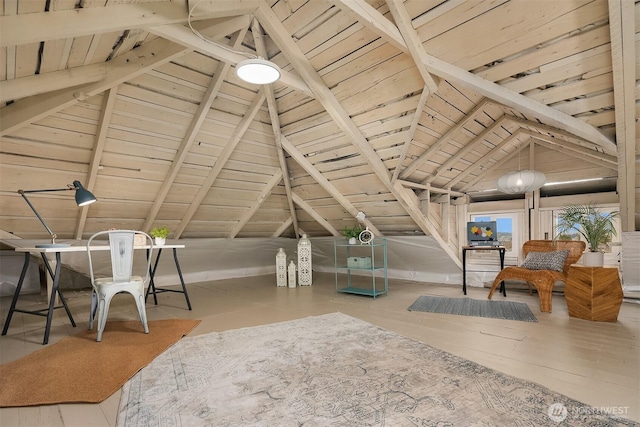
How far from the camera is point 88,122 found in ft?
10.1

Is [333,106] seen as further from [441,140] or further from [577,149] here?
[577,149]

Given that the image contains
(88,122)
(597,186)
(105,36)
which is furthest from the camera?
(597,186)

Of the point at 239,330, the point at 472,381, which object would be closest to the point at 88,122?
the point at 239,330

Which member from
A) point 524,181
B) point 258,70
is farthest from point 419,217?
point 258,70

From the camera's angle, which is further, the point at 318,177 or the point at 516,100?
the point at 318,177

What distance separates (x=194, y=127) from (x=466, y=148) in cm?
324

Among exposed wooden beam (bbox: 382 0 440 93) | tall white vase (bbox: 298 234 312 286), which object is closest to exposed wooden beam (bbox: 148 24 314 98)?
exposed wooden beam (bbox: 382 0 440 93)

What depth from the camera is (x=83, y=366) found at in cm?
198

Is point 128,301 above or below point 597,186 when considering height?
below

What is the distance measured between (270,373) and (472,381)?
1119 millimetres

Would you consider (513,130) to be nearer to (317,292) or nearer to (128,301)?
(317,292)

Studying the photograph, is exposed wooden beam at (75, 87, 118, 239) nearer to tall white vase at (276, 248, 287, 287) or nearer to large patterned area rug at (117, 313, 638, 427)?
large patterned area rug at (117, 313, 638, 427)

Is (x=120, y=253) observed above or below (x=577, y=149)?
below

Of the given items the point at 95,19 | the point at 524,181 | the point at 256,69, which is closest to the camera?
the point at 95,19
